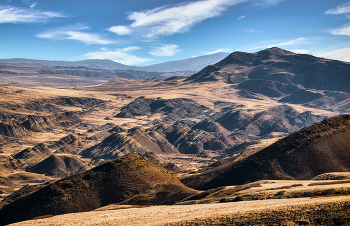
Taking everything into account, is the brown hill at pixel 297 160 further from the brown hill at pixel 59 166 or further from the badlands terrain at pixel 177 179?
the brown hill at pixel 59 166

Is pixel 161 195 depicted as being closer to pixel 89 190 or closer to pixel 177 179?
pixel 89 190

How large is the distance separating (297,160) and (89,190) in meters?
38.7

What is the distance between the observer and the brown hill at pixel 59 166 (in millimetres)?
101131

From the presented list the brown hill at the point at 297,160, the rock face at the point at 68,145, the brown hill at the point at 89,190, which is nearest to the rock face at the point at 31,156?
the rock face at the point at 68,145

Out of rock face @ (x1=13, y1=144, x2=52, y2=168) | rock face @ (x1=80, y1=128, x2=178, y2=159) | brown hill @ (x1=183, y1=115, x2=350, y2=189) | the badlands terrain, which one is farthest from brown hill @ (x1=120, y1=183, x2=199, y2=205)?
rock face @ (x1=13, y1=144, x2=52, y2=168)

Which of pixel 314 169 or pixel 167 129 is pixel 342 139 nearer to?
pixel 314 169

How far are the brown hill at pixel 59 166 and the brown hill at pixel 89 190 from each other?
51020 millimetres

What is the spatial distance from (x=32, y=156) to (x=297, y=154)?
9400cm

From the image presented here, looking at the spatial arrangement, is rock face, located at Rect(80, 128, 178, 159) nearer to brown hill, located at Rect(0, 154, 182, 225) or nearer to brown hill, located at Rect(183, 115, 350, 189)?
brown hill, located at Rect(183, 115, 350, 189)

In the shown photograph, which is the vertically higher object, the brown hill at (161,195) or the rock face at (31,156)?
the brown hill at (161,195)

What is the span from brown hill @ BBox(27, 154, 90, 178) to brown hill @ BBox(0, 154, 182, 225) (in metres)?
51.0

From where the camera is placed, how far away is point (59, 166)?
10362 cm

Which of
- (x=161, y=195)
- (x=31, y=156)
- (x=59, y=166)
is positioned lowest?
(x=59, y=166)

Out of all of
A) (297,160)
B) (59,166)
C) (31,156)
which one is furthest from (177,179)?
(31,156)
